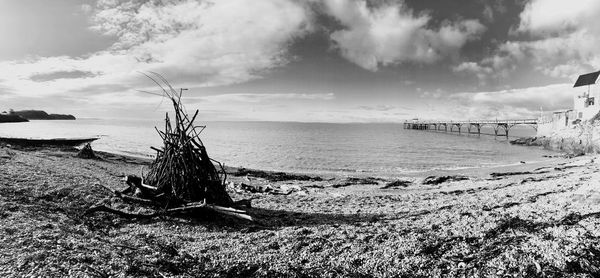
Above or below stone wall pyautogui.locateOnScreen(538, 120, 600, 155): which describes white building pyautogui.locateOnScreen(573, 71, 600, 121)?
above

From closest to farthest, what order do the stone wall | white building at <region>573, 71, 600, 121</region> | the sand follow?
the sand, the stone wall, white building at <region>573, 71, 600, 121</region>

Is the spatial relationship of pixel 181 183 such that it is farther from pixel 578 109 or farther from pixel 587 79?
pixel 587 79

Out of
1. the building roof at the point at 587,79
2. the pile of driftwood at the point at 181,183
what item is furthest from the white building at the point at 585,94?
the pile of driftwood at the point at 181,183

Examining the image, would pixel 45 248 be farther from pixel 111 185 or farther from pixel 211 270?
pixel 111 185

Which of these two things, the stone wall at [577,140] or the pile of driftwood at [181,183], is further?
the stone wall at [577,140]

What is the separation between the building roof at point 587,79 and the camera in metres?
57.7

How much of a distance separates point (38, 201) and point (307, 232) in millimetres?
5977

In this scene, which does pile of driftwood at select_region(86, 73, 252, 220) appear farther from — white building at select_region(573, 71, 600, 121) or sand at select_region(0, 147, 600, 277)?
white building at select_region(573, 71, 600, 121)

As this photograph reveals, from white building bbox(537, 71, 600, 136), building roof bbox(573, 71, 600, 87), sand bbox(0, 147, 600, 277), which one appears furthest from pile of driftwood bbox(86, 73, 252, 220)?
building roof bbox(573, 71, 600, 87)

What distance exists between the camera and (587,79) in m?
59.9

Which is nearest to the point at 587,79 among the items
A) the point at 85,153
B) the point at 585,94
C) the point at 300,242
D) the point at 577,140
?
the point at 585,94

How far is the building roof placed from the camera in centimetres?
5768

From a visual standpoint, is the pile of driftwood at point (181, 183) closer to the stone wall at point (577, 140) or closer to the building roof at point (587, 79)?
the stone wall at point (577, 140)

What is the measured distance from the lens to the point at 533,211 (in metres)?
6.61
